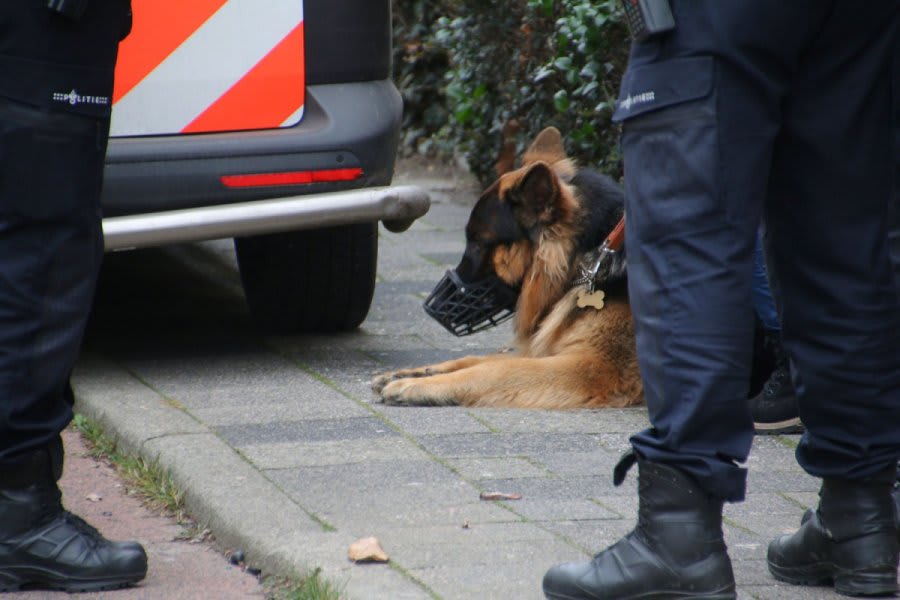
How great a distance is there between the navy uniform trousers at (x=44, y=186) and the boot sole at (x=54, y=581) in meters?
0.24

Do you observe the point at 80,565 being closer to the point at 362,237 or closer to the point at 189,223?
the point at 189,223

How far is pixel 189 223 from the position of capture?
4016mm

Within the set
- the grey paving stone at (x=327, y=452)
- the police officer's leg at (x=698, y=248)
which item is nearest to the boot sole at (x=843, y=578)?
the police officer's leg at (x=698, y=248)

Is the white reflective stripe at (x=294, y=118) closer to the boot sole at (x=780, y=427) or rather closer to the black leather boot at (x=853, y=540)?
the boot sole at (x=780, y=427)

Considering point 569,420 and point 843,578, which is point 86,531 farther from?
point 569,420

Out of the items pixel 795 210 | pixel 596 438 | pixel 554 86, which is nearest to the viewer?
pixel 795 210

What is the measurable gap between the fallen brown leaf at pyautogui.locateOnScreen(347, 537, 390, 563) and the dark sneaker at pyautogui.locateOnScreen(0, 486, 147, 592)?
0.43 m

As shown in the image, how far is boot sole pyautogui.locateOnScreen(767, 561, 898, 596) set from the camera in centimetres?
254

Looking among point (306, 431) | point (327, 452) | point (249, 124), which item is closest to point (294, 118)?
point (249, 124)

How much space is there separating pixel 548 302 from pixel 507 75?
10.2 feet

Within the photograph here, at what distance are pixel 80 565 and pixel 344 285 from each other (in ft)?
7.28

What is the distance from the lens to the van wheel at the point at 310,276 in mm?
4754

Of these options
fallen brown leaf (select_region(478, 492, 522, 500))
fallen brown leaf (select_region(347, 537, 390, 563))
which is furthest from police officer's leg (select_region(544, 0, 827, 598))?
fallen brown leaf (select_region(478, 492, 522, 500))

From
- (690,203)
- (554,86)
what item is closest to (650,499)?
(690,203)
